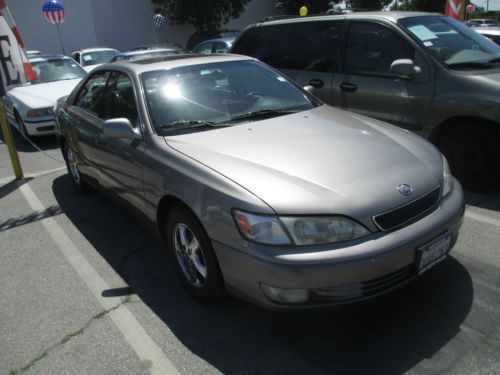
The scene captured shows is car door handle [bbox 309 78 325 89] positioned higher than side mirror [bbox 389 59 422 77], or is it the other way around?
side mirror [bbox 389 59 422 77]

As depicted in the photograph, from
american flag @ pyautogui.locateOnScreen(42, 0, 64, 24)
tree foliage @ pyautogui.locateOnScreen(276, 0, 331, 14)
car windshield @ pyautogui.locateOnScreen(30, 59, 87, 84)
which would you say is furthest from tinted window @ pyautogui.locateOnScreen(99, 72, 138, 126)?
tree foliage @ pyautogui.locateOnScreen(276, 0, 331, 14)

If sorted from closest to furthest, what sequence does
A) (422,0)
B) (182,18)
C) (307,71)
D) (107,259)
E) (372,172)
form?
1. (372,172)
2. (107,259)
3. (307,71)
4. (182,18)
5. (422,0)

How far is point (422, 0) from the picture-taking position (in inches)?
1734

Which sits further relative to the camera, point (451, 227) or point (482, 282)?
point (482, 282)

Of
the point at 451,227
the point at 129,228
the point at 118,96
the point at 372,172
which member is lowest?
the point at 129,228

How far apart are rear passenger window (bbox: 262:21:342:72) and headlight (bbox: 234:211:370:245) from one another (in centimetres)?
342

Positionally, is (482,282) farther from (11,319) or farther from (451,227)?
(11,319)

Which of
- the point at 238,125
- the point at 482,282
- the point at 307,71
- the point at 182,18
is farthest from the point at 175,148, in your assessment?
the point at 182,18

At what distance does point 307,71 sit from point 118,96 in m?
2.58

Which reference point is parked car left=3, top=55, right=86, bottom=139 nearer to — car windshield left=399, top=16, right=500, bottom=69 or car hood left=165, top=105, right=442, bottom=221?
car hood left=165, top=105, right=442, bottom=221

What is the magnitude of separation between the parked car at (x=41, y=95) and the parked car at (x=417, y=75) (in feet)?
15.5

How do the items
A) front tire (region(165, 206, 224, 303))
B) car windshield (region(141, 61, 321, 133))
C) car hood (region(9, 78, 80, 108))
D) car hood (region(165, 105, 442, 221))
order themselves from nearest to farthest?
car hood (region(165, 105, 442, 221)) → front tire (region(165, 206, 224, 303)) → car windshield (region(141, 61, 321, 133)) → car hood (region(9, 78, 80, 108))

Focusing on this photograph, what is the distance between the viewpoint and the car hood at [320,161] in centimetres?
239

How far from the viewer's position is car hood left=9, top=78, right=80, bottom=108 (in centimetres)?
810
